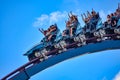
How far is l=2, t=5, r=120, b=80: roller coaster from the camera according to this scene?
1333 cm

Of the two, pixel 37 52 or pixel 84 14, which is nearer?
pixel 37 52

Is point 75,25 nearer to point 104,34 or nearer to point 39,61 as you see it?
point 104,34

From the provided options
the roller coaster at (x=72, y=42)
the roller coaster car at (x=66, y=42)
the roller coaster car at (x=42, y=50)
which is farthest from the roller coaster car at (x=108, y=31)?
the roller coaster car at (x=42, y=50)

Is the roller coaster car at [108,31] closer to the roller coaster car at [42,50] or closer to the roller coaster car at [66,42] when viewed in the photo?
the roller coaster car at [66,42]

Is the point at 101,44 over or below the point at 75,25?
below

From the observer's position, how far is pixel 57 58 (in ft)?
44.2

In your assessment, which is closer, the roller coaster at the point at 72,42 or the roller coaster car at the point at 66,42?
the roller coaster at the point at 72,42

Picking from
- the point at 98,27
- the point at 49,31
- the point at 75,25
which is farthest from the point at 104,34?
the point at 49,31

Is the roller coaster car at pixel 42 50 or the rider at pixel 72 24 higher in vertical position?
the rider at pixel 72 24

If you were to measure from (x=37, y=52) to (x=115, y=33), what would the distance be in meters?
4.04

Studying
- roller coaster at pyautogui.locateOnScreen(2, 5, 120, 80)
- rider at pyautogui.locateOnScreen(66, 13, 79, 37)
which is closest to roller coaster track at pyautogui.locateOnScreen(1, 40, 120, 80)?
roller coaster at pyautogui.locateOnScreen(2, 5, 120, 80)

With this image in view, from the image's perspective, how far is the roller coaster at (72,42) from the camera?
43.7ft

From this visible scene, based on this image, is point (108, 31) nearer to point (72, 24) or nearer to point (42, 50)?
point (72, 24)

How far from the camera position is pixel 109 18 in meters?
14.9
